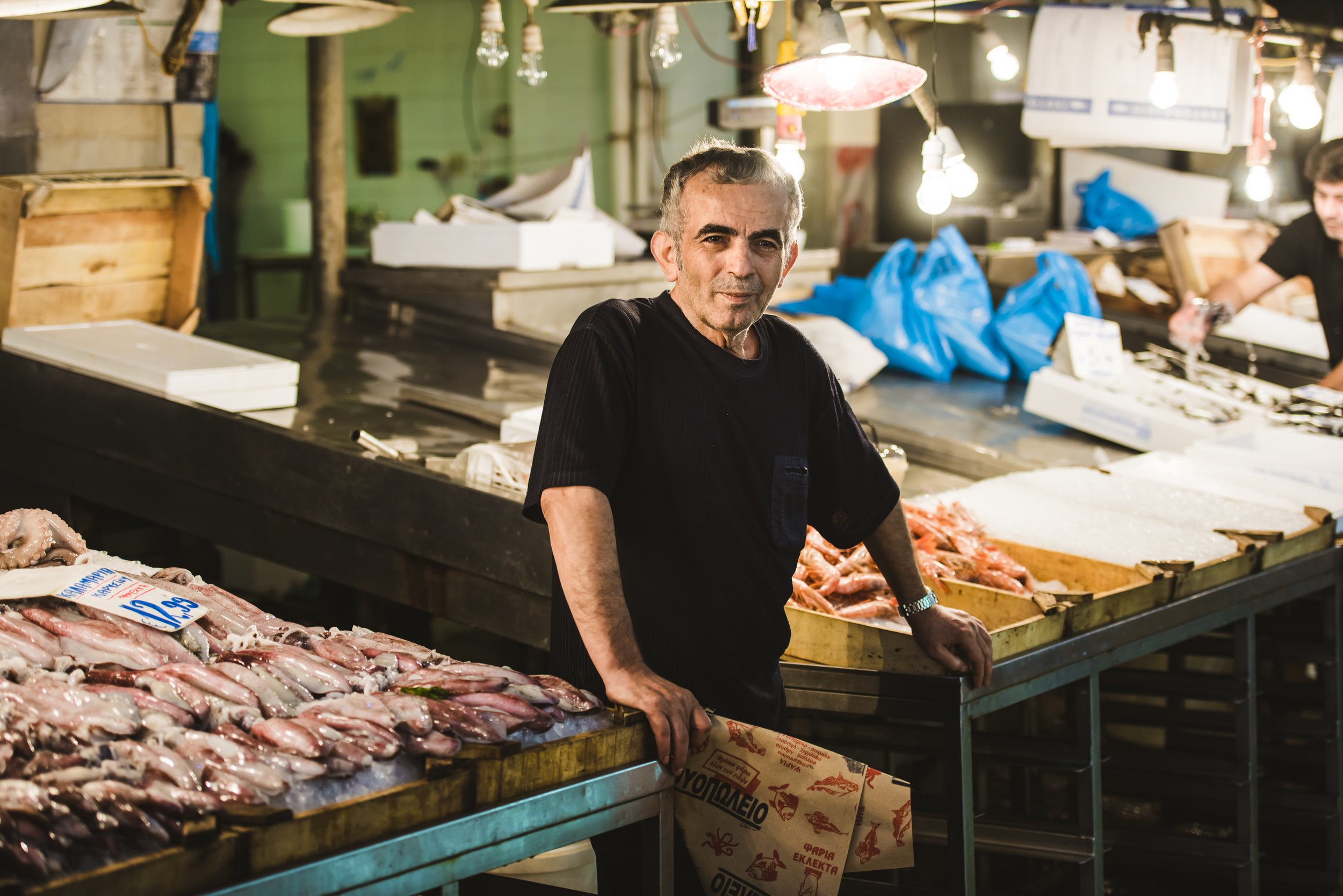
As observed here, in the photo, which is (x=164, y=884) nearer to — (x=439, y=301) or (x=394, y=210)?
(x=439, y=301)

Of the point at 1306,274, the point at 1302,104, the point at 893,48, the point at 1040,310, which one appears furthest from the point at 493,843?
the point at 1306,274

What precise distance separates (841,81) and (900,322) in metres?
2.55

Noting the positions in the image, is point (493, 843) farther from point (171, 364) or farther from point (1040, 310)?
point (1040, 310)

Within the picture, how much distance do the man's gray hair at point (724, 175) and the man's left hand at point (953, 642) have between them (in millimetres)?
850

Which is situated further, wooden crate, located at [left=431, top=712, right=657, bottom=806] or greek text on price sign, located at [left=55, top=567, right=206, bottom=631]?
greek text on price sign, located at [left=55, top=567, right=206, bottom=631]

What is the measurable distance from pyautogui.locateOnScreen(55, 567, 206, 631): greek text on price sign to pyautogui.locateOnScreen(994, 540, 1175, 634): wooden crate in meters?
1.87

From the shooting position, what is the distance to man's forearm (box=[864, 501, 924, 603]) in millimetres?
2459

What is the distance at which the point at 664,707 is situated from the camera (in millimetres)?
1898

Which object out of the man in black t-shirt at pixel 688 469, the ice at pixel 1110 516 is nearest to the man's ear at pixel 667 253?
the man in black t-shirt at pixel 688 469

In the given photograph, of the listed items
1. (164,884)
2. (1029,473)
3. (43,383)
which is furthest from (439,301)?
(164,884)

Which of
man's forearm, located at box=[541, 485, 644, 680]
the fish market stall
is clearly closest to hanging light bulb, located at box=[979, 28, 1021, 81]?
man's forearm, located at box=[541, 485, 644, 680]

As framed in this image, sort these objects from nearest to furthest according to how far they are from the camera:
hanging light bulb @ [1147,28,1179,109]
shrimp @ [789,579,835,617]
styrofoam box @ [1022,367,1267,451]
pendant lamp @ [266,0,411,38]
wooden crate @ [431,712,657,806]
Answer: wooden crate @ [431,712,657,806], shrimp @ [789,579,835,617], pendant lamp @ [266,0,411,38], styrofoam box @ [1022,367,1267,451], hanging light bulb @ [1147,28,1179,109]

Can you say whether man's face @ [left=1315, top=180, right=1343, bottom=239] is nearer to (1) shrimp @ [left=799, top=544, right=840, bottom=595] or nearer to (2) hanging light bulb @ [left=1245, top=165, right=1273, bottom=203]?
(2) hanging light bulb @ [left=1245, top=165, right=1273, bottom=203]

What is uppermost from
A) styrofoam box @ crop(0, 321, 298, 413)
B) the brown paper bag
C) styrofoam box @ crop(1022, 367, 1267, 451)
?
styrofoam box @ crop(0, 321, 298, 413)
